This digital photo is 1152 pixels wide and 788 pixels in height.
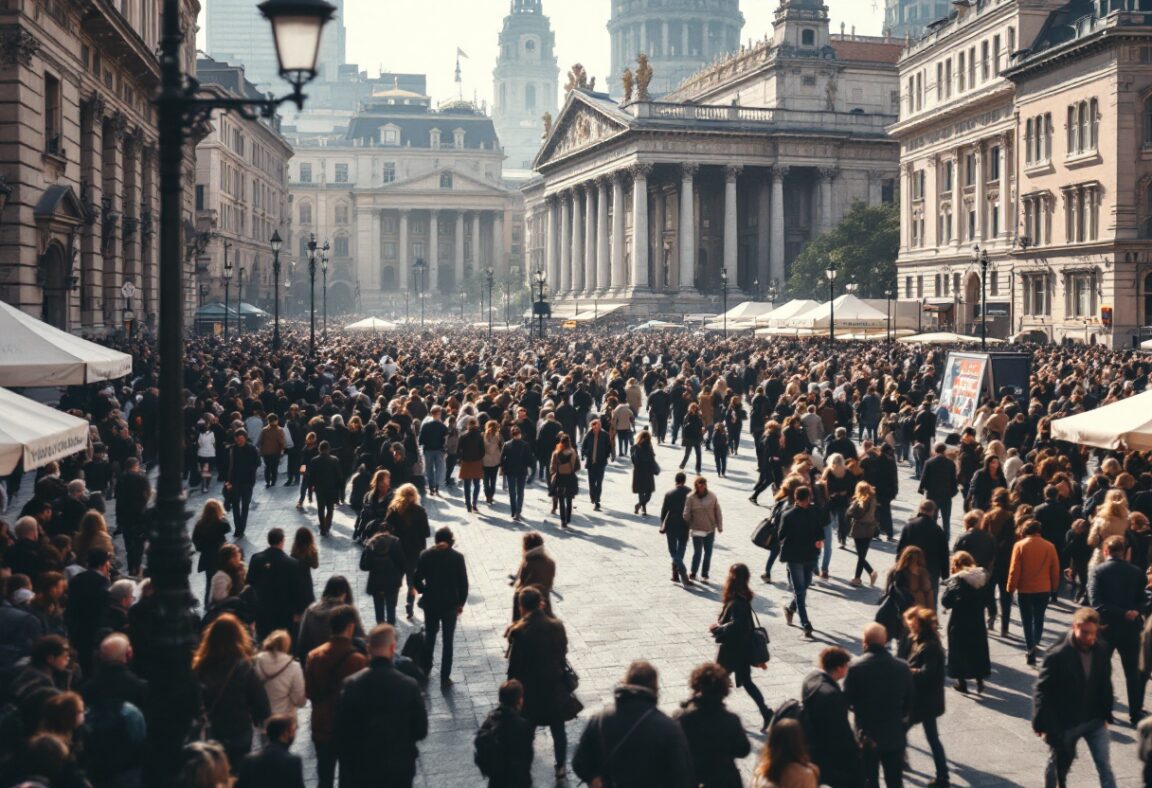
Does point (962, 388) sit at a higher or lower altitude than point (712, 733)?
higher

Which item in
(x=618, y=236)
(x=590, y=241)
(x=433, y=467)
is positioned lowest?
(x=433, y=467)

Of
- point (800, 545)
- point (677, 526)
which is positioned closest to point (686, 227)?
point (677, 526)

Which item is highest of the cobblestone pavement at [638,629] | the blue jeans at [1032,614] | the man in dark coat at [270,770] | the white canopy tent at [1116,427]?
the white canopy tent at [1116,427]

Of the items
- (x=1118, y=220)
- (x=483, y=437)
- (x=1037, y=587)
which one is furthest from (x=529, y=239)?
(x=1037, y=587)

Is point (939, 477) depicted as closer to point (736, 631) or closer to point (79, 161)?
point (736, 631)

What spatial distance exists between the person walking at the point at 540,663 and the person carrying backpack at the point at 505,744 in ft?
3.32

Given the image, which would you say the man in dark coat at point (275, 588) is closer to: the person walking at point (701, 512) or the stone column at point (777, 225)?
the person walking at point (701, 512)

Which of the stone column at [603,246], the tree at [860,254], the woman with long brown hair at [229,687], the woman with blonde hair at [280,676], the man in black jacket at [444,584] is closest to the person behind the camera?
the woman with long brown hair at [229,687]

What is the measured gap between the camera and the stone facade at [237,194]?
273 ft

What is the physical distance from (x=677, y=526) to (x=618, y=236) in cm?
8266

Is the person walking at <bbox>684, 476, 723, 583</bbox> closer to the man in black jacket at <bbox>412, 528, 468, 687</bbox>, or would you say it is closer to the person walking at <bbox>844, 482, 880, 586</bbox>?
the person walking at <bbox>844, 482, 880, 586</bbox>

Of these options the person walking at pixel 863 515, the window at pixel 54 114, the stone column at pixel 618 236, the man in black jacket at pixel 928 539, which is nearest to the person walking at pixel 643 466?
the person walking at pixel 863 515

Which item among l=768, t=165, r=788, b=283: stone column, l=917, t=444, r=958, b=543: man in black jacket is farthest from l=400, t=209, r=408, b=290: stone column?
l=917, t=444, r=958, b=543: man in black jacket

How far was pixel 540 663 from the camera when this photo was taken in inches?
374
